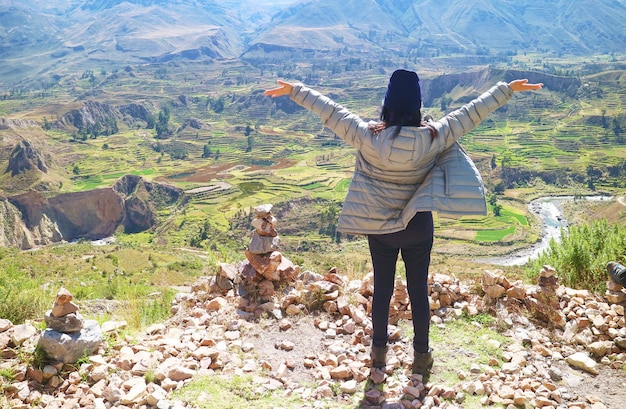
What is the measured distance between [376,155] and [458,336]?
1.98m

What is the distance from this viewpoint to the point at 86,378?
332cm

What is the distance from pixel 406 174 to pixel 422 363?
1418mm

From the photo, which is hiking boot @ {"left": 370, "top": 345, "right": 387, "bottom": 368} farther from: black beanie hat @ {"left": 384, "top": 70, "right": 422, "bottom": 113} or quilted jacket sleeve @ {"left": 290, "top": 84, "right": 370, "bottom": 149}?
black beanie hat @ {"left": 384, "top": 70, "right": 422, "bottom": 113}

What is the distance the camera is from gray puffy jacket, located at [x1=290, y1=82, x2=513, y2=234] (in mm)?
2922

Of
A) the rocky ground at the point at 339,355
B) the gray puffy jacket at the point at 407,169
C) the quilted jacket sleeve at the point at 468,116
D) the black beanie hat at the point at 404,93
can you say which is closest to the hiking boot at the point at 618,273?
Result: the rocky ground at the point at 339,355

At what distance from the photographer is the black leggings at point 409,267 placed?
122 inches

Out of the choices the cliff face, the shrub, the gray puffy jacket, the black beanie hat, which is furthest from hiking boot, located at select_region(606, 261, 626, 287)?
the cliff face

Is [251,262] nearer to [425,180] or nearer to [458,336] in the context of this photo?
[458,336]

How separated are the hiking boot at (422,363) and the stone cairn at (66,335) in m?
2.41

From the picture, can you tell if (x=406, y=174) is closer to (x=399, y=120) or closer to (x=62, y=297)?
(x=399, y=120)

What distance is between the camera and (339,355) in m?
3.74

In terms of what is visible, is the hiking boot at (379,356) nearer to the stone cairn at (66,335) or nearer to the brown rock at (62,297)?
the stone cairn at (66,335)

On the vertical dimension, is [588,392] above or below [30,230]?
above

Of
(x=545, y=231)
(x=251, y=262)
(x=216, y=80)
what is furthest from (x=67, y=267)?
(x=216, y=80)
